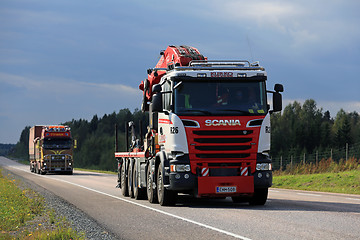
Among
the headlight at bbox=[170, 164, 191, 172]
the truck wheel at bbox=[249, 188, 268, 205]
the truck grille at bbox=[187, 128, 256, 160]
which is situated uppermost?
the truck grille at bbox=[187, 128, 256, 160]

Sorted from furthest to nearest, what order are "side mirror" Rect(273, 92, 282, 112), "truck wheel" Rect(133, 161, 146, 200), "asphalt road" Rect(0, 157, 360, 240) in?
"truck wheel" Rect(133, 161, 146, 200) → "side mirror" Rect(273, 92, 282, 112) → "asphalt road" Rect(0, 157, 360, 240)

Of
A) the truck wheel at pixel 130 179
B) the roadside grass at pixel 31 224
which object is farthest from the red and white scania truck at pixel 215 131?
the truck wheel at pixel 130 179

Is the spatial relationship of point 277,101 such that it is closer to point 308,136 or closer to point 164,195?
point 164,195

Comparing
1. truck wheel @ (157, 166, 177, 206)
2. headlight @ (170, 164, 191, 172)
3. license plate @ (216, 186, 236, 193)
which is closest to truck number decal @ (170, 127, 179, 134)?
headlight @ (170, 164, 191, 172)

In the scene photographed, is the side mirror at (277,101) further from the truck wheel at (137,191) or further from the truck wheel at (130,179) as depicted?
the truck wheel at (130,179)

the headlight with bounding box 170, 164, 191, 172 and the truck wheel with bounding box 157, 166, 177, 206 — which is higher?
the headlight with bounding box 170, 164, 191, 172

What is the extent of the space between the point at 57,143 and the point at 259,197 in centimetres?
3366

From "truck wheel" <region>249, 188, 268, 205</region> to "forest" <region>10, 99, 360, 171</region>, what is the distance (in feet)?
213

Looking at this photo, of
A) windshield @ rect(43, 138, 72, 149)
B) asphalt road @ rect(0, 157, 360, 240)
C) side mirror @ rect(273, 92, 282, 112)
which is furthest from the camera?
windshield @ rect(43, 138, 72, 149)

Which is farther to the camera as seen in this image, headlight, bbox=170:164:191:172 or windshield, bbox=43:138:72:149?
windshield, bbox=43:138:72:149

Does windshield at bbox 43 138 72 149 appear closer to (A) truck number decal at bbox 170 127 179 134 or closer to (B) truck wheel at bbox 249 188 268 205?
(B) truck wheel at bbox 249 188 268 205

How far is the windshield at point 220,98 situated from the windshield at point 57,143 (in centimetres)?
3361

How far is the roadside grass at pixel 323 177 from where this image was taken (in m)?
25.7

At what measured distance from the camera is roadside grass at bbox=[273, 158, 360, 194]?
2566 centimetres
